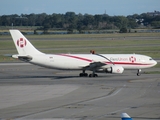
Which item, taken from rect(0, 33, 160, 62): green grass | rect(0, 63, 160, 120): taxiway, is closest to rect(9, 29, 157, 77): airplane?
rect(0, 63, 160, 120): taxiway

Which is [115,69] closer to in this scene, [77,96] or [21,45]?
[21,45]

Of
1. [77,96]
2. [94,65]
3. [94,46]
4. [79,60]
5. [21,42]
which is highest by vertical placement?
[21,42]

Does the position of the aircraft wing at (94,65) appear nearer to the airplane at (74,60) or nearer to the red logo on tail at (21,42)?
the airplane at (74,60)

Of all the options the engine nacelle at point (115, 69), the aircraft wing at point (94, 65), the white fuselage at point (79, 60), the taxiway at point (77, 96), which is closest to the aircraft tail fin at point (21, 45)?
the white fuselage at point (79, 60)

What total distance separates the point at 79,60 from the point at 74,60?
0.59 metres

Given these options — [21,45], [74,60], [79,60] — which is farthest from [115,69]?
[21,45]

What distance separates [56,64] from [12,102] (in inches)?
735

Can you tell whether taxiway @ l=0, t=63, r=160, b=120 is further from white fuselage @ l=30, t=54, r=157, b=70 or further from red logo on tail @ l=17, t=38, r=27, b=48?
red logo on tail @ l=17, t=38, r=27, b=48

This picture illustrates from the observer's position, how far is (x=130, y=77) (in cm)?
5344

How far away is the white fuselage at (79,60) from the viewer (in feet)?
173

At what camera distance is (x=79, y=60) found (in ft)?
175

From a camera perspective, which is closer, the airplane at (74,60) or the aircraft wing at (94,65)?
the airplane at (74,60)

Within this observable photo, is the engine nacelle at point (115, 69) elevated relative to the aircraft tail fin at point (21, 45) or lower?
lower

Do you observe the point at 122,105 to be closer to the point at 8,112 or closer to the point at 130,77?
the point at 8,112
